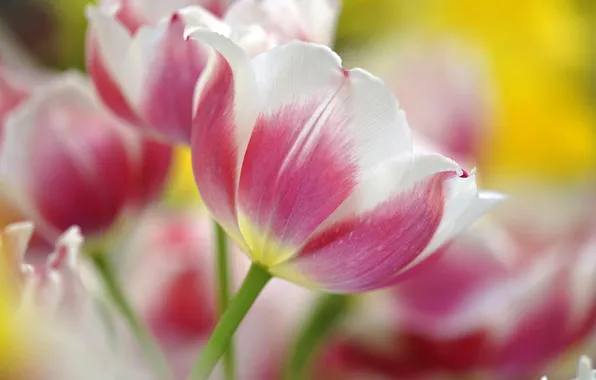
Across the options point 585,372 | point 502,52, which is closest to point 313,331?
point 585,372

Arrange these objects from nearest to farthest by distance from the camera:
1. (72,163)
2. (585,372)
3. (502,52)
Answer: (585,372) < (72,163) < (502,52)

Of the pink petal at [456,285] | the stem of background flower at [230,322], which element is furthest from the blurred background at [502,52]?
the stem of background flower at [230,322]

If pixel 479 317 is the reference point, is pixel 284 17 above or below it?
above

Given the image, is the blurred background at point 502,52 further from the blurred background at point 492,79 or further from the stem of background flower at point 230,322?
the stem of background flower at point 230,322

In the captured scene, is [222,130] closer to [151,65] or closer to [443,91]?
[151,65]

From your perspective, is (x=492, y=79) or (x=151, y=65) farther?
(x=492, y=79)

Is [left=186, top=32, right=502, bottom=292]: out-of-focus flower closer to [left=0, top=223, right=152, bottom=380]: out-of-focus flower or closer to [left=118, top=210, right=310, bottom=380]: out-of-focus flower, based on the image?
[left=0, top=223, right=152, bottom=380]: out-of-focus flower

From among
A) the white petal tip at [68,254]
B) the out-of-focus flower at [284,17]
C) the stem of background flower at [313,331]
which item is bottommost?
the stem of background flower at [313,331]

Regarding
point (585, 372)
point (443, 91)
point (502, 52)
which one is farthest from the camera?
point (502, 52)
